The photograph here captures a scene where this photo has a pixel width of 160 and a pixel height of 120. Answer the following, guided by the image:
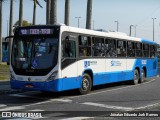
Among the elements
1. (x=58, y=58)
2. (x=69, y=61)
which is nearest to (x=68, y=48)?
(x=69, y=61)

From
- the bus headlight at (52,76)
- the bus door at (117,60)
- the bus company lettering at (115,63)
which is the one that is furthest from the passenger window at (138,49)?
the bus headlight at (52,76)

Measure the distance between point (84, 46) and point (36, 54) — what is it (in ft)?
8.59

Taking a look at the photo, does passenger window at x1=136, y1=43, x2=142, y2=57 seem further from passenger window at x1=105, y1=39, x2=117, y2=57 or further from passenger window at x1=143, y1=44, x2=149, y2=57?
passenger window at x1=105, y1=39, x2=117, y2=57

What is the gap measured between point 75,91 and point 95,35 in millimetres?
2702

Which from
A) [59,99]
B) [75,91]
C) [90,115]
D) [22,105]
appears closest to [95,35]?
[75,91]

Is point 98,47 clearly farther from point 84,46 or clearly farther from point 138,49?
point 138,49

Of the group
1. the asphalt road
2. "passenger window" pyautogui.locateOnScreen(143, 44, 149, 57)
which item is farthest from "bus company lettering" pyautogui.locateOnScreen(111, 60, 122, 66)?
"passenger window" pyautogui.locateOnScreen(143, 44, 149, 57)

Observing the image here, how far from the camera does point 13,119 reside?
409 inches

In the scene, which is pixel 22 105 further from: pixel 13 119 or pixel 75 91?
pixel 75 91

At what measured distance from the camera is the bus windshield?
14648 mm

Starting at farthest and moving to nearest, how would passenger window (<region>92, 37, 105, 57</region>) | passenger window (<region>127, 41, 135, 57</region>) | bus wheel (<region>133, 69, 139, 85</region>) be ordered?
bus wheel (<region>133, 69, 139, 85</region>), passenger window (<region>127, 41, 135, 57</region>), passenger window (<region>92, 37, 105, 57</region>)

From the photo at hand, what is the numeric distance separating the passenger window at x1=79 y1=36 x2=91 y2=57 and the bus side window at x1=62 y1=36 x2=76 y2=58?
0.62 metres

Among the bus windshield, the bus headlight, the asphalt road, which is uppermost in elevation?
the bus windshield

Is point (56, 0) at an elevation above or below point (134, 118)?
above
